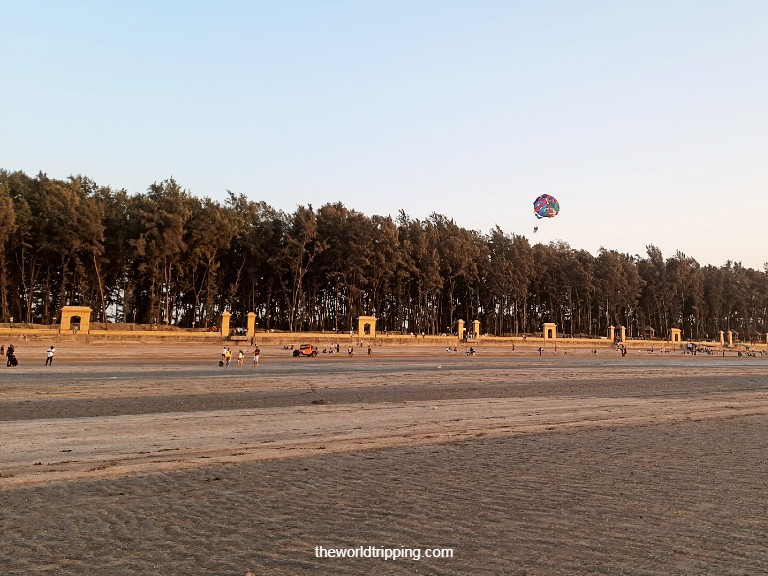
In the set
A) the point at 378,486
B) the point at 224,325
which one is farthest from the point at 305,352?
the point at 378,486

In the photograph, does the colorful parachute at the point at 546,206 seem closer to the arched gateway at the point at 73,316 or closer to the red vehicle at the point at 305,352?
the red vehicle at the point at 305,352

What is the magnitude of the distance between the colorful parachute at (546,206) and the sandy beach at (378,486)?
46.4m

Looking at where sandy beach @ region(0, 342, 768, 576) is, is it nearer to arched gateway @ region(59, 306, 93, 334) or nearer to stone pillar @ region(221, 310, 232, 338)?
arched gateway @ region(59, 306, 93, 334)

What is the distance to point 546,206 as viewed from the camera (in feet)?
220

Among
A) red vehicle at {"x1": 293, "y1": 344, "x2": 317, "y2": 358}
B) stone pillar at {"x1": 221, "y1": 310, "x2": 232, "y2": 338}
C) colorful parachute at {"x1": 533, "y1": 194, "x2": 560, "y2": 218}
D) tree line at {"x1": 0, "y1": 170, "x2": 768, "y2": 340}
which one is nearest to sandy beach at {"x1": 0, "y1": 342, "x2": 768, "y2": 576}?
red vehicle at {"x1": 293, "y1": 344, "x2": 317, "y2": 358}

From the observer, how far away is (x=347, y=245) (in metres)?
80.4

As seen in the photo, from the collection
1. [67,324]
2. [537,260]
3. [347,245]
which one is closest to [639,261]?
[537,260]

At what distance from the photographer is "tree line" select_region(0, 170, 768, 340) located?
67812mm

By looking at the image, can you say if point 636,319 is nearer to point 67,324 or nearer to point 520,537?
point 67,324

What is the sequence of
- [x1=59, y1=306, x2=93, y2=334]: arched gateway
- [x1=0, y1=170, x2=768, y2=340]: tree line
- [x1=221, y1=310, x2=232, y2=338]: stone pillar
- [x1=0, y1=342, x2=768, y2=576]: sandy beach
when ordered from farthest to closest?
[x1=0, y1=170, x2=768, y2=340]: tree line → [x1=221, y1=310, x2=232, y2=338]: stone pillar → [x1=59, y1=306, x2=93, y2=334]: arched gateway → [x1=0, y1=342, x2=768, y2=576]: sandy beach

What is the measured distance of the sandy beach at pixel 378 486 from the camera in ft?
20.0

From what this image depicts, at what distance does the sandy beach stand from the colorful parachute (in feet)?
→ 152

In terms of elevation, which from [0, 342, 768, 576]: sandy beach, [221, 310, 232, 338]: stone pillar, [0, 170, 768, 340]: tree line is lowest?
[0, 342, 768, 576]: sandy beach

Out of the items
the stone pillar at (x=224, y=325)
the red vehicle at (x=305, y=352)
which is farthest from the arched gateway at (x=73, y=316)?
the red vehicle at (x=305, y=352)
